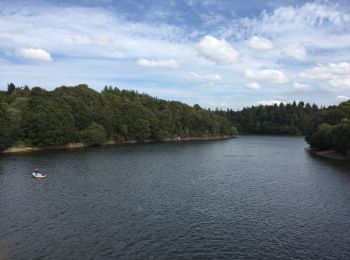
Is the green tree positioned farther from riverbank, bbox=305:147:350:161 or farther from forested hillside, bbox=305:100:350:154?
riverbank, bbox=305:147:350:161

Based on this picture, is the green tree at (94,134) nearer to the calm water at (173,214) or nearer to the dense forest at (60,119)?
the dense forest at (60,119)

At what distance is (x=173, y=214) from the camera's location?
52219 mm

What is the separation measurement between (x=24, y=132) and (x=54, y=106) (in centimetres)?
2050

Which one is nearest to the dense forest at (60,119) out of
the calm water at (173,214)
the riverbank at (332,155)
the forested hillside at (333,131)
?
the calm water at (173,214)

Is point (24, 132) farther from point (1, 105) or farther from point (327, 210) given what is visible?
point (327, 210)

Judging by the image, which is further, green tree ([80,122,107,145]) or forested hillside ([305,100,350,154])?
green tree ([80,122,107,145])

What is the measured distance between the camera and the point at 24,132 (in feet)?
461

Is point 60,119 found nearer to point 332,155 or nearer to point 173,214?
point 332,155

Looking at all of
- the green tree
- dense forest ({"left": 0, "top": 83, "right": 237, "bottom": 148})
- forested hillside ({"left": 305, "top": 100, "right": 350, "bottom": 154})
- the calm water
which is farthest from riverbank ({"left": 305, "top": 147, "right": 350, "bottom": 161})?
dense forest ({"left": 0, "top": 83, "right": 237, "bottom": 148})

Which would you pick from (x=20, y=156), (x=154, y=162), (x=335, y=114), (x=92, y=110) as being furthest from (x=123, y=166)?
(x=335, y=114)

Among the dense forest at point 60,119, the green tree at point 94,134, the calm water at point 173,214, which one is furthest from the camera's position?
the green tree at point 94,134

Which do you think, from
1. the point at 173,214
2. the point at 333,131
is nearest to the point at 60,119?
the point at 333,131

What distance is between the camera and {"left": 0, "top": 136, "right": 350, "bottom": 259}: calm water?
39.4 m

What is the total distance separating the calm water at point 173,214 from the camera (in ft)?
129
